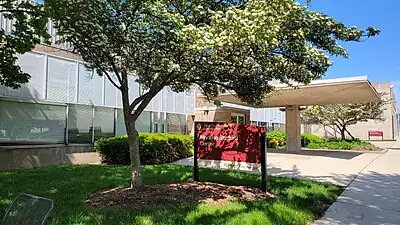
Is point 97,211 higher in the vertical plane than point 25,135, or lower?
lower

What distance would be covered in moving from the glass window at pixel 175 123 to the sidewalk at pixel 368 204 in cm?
1045

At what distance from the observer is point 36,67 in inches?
441

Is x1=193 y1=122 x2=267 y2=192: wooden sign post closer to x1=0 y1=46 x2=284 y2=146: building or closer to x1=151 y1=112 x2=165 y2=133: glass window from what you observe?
x1=0 y1=46 x2=284 y2=146: building

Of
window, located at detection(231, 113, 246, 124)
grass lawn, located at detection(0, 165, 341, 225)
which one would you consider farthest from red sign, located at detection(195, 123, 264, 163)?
window, located at detection(231, 113, 246, 124)

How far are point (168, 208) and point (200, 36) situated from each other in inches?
114

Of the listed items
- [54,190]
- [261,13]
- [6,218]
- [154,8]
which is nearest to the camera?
[6,218]

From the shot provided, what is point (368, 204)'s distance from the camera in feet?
20.6

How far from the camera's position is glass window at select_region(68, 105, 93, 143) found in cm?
1236

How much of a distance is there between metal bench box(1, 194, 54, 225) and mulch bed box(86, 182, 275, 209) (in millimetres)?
2371

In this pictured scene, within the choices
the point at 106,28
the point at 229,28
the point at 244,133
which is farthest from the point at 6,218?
the point at 244,133

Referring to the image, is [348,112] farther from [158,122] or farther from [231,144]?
[231,144]

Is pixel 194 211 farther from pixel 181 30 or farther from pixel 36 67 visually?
pixel 36 67

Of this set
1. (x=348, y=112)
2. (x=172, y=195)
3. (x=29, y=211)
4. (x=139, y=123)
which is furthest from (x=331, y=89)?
(x=29, y=211)

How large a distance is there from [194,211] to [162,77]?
8.79 ft
